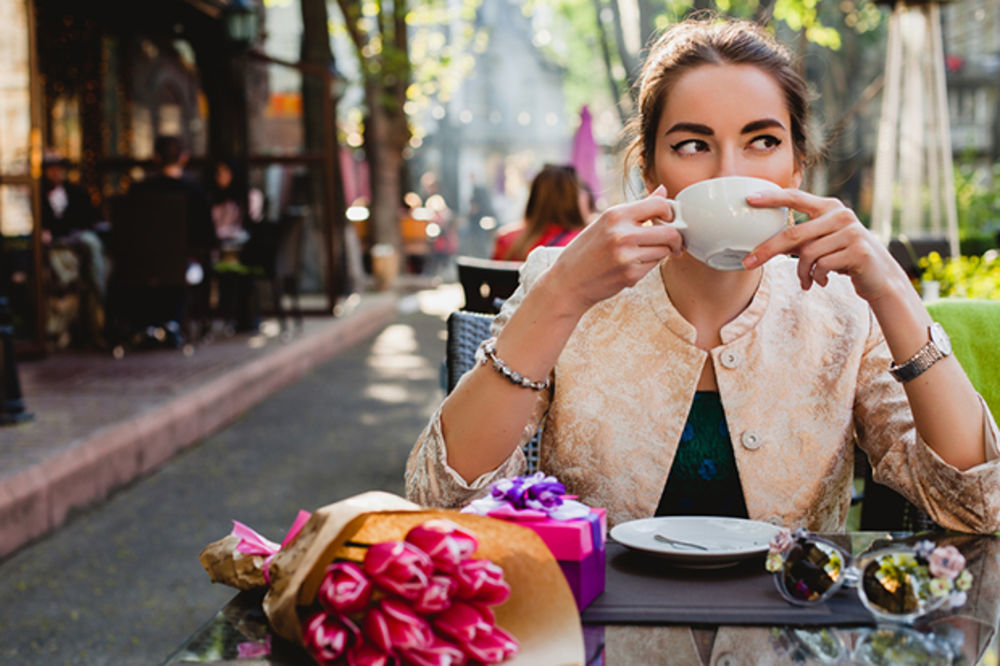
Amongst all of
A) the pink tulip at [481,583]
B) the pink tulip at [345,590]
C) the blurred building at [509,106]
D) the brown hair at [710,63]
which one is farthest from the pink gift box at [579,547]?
the blurred building at [509,106]

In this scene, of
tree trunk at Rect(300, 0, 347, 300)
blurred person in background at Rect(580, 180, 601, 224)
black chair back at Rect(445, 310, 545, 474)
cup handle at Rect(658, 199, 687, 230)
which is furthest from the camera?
tree trunk at Rect(300, 0, 347, 300)

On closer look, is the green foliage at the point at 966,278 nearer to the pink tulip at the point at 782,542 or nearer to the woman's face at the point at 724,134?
the woman's face at the point at 724,134

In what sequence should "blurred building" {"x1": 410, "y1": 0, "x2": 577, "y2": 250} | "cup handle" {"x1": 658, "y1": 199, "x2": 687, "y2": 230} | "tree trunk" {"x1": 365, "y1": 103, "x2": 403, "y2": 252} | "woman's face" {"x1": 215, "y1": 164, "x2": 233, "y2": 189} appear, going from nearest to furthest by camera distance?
"cup handle" {"x1": 658, "y1": 199, "x2": 687, "y2": 230} → "woman's face" {"x1": 215, "y1": 164, "x2": 233, "y2": 189} → "tree trunk" {"x1": 365, "y1": 103, "x2": 403, "y2": 252} → "blurred building" {"x1": 410, "y1": 0, "x2": 577, "y2": 250}

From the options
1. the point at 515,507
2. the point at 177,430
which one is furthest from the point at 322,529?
the point at 177,430

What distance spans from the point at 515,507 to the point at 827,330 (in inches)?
37.5

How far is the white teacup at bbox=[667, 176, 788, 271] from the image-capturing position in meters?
1.39

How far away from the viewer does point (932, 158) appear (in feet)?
26.0

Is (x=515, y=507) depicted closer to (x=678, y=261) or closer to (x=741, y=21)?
(x=678, y=261)

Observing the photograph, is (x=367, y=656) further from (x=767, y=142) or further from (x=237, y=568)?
(x=767, y=142)

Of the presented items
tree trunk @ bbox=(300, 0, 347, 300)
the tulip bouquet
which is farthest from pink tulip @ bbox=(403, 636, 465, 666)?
tree trunk @ bbox=(300, 0, 347, 300)

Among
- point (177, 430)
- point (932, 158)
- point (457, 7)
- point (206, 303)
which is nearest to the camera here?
point (177, 430)

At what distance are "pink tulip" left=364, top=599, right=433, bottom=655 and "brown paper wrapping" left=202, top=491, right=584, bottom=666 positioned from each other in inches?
2.7

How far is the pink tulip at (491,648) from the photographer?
3.40ft

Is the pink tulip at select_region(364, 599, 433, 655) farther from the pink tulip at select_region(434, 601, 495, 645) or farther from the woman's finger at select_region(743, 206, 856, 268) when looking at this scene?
the woman's finger at select_region(743, 206, 856, 268)
